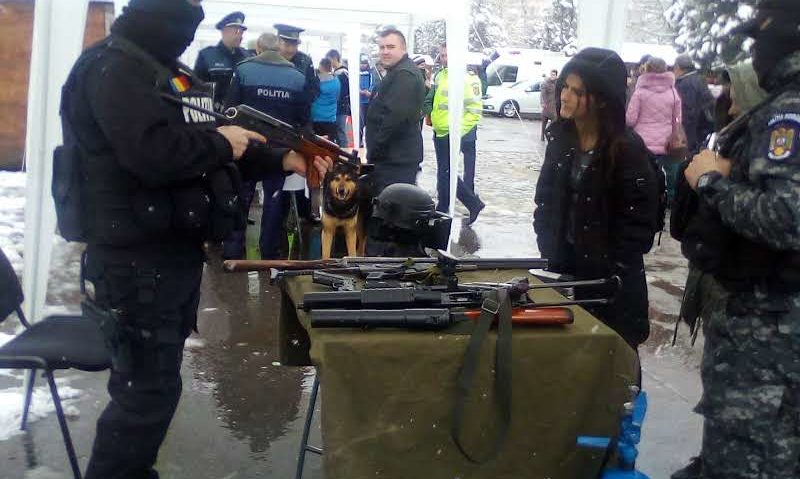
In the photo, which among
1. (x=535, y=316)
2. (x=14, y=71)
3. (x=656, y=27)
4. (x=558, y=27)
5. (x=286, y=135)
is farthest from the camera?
(x=558, y=27)

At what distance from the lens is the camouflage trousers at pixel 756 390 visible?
8.11 ft

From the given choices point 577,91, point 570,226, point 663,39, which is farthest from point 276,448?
point 663,39

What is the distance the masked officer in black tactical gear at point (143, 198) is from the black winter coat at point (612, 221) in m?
1.32

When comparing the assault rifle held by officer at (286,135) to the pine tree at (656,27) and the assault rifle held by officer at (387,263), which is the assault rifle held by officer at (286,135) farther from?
the pine tree at (656,27)

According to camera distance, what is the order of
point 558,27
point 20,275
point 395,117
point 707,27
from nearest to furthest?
point 20,275, point 395,117, point 707,27, point 558,27

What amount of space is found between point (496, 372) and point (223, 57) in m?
5.99

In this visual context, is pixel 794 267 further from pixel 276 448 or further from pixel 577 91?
pixel 276 448

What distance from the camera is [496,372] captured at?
2.17 m

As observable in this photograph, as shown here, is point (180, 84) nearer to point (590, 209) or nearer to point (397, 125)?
point (590, 209)

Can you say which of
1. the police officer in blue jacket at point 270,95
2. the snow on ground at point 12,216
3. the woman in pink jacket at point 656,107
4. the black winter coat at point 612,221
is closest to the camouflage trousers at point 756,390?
the black winter coat at point 612,221

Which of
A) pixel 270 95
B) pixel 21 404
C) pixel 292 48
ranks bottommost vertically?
pixel 21 404

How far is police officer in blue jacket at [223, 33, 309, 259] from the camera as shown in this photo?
639 centimetres

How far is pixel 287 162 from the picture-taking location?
9.77 ft

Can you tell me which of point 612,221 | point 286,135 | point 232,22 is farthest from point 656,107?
point 286,135
